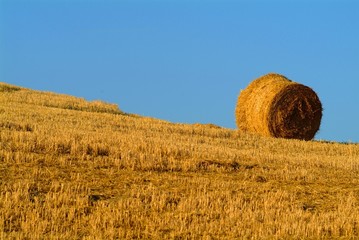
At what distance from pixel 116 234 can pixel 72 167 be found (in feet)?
16.1

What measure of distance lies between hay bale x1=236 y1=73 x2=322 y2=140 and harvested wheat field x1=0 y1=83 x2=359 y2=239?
3.62 m

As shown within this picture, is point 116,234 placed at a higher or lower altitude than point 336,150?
lower

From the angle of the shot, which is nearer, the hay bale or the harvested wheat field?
the harvested wheat field

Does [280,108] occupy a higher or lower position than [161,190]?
higher

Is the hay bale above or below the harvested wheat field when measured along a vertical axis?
above

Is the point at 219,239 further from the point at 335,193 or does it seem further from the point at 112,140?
the point at 112,140

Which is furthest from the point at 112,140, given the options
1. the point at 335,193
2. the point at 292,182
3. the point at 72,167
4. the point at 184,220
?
the point at 184,220

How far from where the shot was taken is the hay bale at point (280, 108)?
77.6ft

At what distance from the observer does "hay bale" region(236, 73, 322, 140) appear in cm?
2364

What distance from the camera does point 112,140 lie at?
57.1 ft

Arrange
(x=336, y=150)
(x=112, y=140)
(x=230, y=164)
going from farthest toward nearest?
(x=336, y=150) < (x=112, y=140) < (x=230, y=164)

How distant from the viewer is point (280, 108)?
23.5 metres

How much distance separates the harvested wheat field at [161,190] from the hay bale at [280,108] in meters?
3.62

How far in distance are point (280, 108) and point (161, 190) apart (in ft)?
40.5
